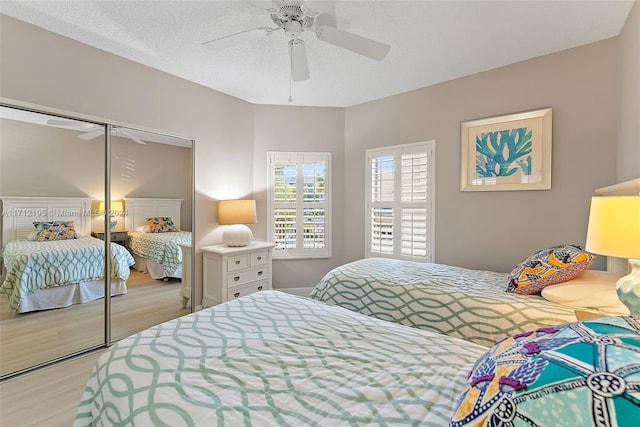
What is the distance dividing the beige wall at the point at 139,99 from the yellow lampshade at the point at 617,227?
3388 mm

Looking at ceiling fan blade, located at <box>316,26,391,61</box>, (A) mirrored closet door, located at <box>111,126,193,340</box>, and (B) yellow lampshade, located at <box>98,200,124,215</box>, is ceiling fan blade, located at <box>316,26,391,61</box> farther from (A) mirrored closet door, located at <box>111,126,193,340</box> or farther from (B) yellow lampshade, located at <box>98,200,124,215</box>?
(B) yellow lampshade, located at <box>98,200,124,215</box>

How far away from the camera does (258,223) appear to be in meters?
4.07

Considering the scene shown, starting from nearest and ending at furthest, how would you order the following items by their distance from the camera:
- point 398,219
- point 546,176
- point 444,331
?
point 444,331
point 546,176
point 398,219

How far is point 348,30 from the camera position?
2387 millimetres

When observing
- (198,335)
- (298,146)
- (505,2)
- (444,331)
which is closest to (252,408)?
(198,335)

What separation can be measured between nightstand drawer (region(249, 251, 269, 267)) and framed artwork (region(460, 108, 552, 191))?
2.35m

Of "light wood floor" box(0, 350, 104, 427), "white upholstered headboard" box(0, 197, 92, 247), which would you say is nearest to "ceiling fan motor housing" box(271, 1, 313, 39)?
"white upholstered headboard" box(0, 197, 92, 247)

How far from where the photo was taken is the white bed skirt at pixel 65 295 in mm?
2348

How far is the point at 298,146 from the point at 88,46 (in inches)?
91.2

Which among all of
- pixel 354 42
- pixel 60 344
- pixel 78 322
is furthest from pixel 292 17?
pixel 60 344

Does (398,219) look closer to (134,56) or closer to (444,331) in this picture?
(444,331)

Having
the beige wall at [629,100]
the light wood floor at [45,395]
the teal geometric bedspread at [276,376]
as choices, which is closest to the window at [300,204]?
the light wood floor at [45,395]

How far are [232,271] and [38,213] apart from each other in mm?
1679

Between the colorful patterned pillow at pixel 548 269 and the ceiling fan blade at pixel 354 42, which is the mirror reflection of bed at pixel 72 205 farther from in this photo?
the colorful patterned pillow at pixel 548 269
